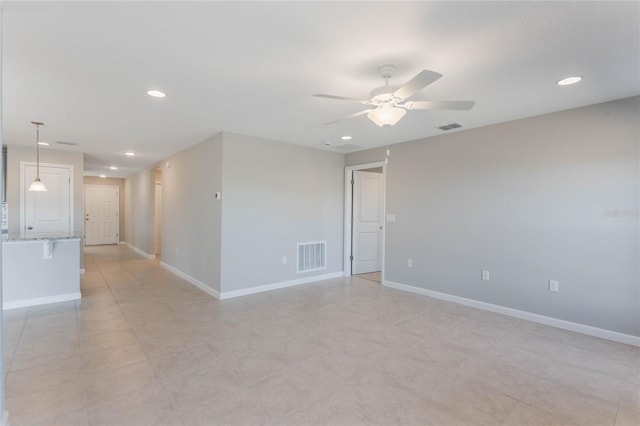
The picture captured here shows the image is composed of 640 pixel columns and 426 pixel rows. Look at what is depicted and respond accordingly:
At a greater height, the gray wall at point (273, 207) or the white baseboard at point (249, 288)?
the gray wall at point (273, 207)

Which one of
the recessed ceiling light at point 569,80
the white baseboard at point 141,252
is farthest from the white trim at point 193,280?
the recessed ceiling light at point 569,80

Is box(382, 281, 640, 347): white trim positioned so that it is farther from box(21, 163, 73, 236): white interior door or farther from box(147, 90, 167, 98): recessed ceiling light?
box(21, 163, 73, 236): white interior door

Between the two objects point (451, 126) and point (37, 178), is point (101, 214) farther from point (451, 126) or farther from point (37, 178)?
point (451, 126)

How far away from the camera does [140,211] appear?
8.94 meters

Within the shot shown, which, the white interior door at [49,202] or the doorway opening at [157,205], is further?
the doorway opening at [157,205]

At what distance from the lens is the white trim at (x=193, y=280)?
4.71 meters

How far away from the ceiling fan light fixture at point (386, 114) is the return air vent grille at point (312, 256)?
10.9 feet

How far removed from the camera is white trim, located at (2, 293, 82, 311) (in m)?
4.06

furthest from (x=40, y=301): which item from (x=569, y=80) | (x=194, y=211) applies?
(x=569, y=80)

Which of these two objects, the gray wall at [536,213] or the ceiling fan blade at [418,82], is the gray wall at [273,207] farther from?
the ceiling fan blade at [418,82]

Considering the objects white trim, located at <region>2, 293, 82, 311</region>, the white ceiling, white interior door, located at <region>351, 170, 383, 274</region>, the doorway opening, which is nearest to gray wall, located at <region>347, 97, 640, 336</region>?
the white ceiling

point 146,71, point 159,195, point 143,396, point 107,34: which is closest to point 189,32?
point 107,34

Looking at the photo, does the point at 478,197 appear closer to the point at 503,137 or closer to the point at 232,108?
the point at 503,137

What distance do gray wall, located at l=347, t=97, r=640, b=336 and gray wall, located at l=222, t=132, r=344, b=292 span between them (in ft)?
4.86
